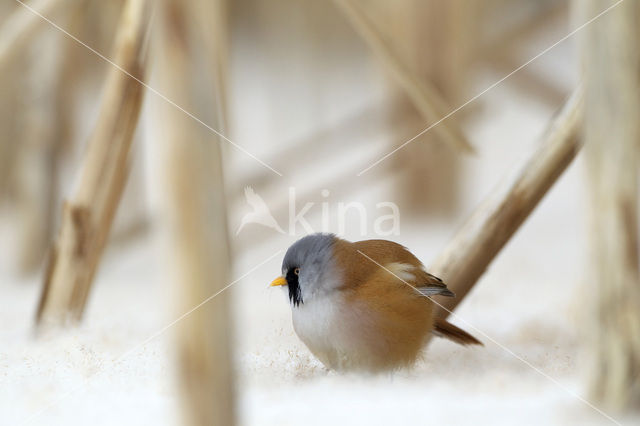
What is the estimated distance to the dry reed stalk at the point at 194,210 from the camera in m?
0.36

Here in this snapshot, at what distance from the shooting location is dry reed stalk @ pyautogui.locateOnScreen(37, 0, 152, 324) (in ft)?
1.97

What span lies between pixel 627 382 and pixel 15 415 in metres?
0.41

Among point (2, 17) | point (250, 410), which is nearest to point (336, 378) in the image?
point (250, 410)

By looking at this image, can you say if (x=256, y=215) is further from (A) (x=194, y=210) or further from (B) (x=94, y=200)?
(B) (x=94, y=200)

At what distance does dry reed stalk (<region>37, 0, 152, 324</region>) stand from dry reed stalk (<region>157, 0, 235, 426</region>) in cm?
21

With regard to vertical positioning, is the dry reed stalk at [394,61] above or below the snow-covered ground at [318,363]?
above

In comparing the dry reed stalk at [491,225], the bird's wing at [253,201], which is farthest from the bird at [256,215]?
the dry reed stalk at [491,225]

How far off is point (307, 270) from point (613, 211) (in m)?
0.24

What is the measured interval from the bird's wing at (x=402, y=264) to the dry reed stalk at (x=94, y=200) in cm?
24

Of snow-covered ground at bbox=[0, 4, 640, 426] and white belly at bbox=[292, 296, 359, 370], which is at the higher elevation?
white belly at bbox=[292, 296, 359, 370]

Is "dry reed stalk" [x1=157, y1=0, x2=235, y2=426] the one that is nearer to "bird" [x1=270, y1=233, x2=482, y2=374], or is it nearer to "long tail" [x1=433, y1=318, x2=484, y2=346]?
"bird" [x1=270, y1=233, x2=482, y2=374]

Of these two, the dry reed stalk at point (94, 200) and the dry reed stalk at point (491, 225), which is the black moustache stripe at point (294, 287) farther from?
the dry reed stalk at point (94, 200)

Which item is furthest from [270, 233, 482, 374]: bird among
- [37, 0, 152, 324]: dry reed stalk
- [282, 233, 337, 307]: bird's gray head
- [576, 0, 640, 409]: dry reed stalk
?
[37, 0, 152, 324]: dry reed stalk

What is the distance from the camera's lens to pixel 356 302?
1.36ft
